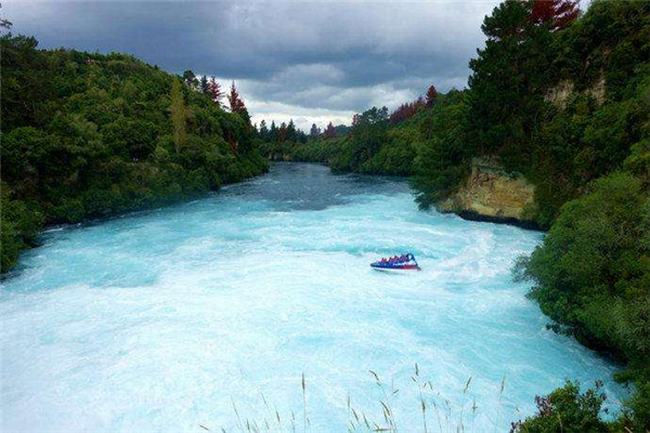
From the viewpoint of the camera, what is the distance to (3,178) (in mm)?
33312

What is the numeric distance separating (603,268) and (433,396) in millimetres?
7580

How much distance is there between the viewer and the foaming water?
44.0 ft

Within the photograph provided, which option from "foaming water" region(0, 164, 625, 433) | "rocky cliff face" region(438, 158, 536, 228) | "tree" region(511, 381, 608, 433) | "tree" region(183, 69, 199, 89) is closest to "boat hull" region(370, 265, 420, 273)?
"foaming water" region(0, 164, 625, 433)

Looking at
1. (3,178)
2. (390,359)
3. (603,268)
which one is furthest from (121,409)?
(3,178)

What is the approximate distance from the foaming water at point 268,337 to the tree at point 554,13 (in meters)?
19.5

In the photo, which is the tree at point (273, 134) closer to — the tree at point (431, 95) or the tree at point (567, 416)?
the tree at point (431, 95)

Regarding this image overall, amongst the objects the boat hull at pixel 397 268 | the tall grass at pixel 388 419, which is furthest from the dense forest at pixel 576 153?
the boat hull at pixel 397 268

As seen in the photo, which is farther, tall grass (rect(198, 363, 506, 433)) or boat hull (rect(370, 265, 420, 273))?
boat hull (rect(370, 265, 420, 273))

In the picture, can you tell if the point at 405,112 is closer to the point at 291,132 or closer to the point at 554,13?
the point at 291,132

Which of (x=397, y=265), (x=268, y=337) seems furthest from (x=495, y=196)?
(x=268, y=337)

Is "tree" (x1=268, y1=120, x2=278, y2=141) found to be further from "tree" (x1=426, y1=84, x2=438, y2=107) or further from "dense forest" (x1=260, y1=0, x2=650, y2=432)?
"dense forest" (x1=260, y1=0, x2=650, y2=432)

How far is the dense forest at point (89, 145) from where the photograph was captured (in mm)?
34156

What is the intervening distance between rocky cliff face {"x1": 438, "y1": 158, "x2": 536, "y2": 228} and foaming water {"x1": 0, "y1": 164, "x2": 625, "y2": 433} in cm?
462

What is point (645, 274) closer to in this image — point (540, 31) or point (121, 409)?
point (121, 409)
